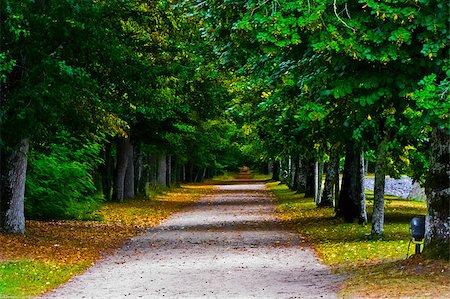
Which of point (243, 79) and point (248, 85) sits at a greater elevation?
point (243, 79)

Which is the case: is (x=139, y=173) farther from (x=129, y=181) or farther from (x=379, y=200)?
(x=379, y=200)

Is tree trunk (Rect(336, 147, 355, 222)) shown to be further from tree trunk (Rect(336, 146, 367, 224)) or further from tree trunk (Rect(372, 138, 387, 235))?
tree trunk (Rect(372, 138, 387, 235))

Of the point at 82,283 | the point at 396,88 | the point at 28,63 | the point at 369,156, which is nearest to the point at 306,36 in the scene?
the point at 396,88

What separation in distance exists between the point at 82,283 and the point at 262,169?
340 feet

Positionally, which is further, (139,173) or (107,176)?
(139,173)

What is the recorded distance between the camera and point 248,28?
37.6 feet

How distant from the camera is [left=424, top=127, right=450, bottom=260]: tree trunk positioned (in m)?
12.6

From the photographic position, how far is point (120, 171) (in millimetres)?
37375

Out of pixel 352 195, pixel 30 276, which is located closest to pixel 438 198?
pixel 30 276

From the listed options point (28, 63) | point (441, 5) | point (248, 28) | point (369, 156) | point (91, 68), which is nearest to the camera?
point (441, 5)

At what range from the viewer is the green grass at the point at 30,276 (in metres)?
11.6

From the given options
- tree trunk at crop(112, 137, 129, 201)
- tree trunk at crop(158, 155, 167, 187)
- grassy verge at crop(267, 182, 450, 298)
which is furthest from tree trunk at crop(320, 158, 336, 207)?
tree trunk at crop(158, 155, 167, 187)

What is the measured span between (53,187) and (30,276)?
12.1 m

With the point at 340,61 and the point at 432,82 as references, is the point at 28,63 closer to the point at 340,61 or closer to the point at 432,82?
the point at 340,61
